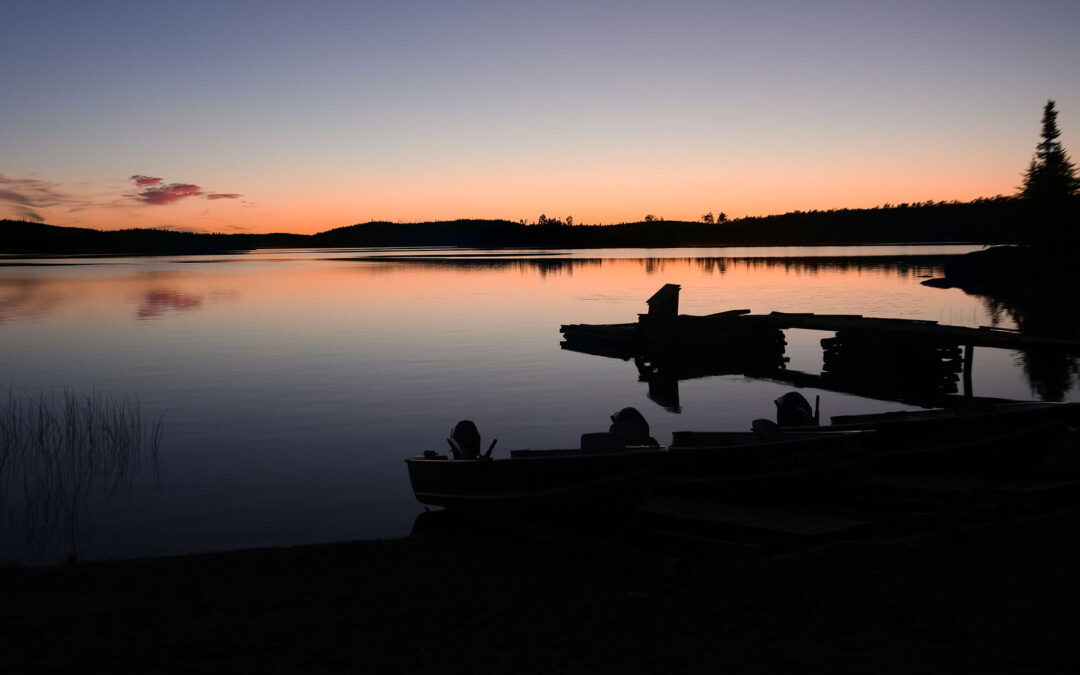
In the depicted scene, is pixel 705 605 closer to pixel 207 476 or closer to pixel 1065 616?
pixel 1065 616

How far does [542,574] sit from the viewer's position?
1148 cm

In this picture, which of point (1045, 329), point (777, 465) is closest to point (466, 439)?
point (777, 465)

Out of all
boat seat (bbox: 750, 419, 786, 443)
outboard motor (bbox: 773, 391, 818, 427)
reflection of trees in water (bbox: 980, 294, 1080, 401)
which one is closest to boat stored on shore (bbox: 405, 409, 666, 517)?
boat seat (bbox: 750, 419, 786, 443)

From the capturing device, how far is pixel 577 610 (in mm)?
9734

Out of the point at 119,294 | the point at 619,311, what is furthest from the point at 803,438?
the point at 119,294

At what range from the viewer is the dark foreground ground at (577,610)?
8062 mm

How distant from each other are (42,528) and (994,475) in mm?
16570

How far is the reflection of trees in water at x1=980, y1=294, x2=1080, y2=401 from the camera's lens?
29.1 meters

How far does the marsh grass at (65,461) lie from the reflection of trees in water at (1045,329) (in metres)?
25.4

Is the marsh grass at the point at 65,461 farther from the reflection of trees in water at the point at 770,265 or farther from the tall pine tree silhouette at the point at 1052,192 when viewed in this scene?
the reflection of trees in water at the point at 770,265

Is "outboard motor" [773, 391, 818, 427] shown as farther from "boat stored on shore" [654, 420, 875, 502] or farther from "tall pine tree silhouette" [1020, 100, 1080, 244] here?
"tall pine tree silhouette" [1020, 100, 1080, 244]

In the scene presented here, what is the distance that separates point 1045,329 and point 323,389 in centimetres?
3705

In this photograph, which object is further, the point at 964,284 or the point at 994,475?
the point at 964,284

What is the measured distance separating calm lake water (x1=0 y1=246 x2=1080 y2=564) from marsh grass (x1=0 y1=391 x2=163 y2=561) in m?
0.15
